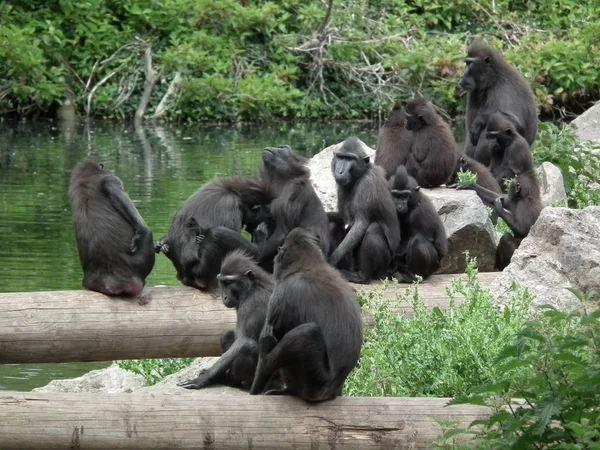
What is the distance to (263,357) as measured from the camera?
266 inches

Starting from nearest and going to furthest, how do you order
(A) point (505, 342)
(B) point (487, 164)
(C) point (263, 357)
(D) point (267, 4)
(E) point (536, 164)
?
(C) point (263, 357) < (A) point (505, 342) < (B) point (487, 164) < (E) point (536, 164) < (D) point (267, 4)

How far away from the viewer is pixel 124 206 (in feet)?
28.7

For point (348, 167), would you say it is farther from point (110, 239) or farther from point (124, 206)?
point (110, 239)

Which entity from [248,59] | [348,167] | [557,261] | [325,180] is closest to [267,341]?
[557,261]

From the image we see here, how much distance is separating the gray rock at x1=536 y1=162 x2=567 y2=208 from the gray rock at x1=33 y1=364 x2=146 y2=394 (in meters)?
4.64

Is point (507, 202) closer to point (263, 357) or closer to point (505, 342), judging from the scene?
point (505, 342)

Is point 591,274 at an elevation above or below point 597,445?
below

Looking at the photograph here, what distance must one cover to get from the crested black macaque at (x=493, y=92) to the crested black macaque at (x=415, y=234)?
3.36 meters

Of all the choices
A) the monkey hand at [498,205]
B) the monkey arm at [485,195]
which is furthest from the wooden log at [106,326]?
the monkey arm at [485,195]

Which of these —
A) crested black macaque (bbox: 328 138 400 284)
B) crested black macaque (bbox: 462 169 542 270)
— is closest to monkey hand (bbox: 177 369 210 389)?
crested black macaque (bbox: 328 138 400 284)

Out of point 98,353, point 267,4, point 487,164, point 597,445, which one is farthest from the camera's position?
point 267,4

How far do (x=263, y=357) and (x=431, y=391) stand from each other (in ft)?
4.04

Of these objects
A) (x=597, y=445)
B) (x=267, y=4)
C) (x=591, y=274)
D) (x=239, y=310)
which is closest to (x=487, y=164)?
(x=591, y=274)

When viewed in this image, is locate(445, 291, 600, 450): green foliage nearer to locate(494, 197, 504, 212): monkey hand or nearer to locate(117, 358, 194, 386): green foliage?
locate(117, 358, 194, 386): green foliage
